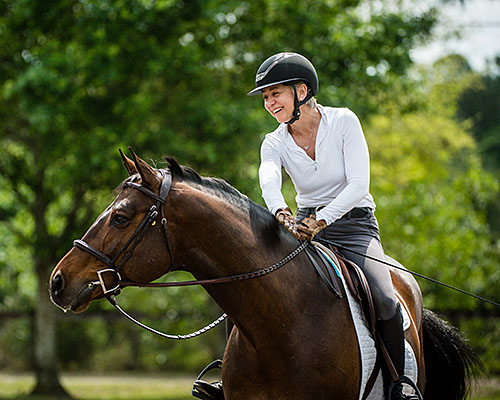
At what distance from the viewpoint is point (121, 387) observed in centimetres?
1852

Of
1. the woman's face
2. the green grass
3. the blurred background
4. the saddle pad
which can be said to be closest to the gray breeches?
the saddle pad

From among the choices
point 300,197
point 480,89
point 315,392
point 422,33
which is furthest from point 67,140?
point 480,89

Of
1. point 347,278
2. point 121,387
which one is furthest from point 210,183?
point 121,387

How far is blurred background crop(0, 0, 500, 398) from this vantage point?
12.6 metres

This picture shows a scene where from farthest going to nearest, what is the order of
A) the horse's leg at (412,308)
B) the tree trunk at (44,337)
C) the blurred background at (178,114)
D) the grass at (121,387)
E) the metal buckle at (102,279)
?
the tree trunk at (44,337) < the grass at (121,387) < the blurred background at (178,114) < the horse's leg at (412,308) < the metal buckle at (102,279)

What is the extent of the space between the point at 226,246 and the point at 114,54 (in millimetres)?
9049

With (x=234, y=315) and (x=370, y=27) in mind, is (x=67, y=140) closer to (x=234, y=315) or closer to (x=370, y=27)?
(x=370, y=27)

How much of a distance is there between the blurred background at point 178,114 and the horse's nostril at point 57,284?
6.77m

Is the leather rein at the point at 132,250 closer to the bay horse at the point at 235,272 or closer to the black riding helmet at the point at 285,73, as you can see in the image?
the bay horse at the point at 235,272

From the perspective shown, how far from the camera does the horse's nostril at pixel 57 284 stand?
3.83m

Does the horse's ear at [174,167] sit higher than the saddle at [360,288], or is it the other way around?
the horse's ear at [174,167]

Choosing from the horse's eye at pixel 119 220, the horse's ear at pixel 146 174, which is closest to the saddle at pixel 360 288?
the horse's ear at pixel 146 174

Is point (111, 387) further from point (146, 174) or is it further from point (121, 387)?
point (146, 174)

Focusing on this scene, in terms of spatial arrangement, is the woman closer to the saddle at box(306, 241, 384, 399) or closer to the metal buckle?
the saddle at box(306, 241, 384, 399)
